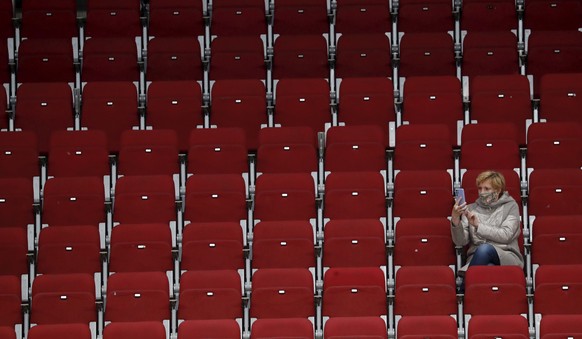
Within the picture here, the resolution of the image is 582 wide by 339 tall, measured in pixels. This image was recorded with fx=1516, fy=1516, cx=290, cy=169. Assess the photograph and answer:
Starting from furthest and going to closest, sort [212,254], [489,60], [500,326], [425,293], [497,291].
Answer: [489,60], [212,254], [425,293], [497,291], [500,326]

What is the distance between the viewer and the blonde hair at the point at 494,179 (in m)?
7.93

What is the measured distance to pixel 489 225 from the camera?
7898 millimetres

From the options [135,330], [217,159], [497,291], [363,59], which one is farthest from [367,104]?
[135,330]

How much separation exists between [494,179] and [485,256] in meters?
0.42

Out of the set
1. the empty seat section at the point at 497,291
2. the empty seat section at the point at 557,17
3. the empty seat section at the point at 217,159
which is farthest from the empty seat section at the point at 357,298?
the empty seat section at the point at 557,17

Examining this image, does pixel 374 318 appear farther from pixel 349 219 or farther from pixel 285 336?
pixel 349 219

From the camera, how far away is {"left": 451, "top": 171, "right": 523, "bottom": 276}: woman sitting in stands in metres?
7.85

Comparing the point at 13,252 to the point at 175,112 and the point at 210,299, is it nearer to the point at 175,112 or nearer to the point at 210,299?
the point at 210,299

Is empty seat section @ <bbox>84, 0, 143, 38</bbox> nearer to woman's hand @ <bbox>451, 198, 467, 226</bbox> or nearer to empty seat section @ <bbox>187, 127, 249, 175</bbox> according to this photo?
empty seat section @ <bbox>187, 127, 249, 175</bbox>

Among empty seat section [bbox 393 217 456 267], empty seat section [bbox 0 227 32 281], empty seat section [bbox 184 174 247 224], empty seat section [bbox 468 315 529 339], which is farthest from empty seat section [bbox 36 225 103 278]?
empty seat section [bbox 468 315 529 339]

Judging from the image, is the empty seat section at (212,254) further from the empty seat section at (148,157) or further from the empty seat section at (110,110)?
the empty seat section at (110,110)

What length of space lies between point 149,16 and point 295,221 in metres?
2.69

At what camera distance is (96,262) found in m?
8.25

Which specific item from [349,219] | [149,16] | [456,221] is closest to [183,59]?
[149,16]
